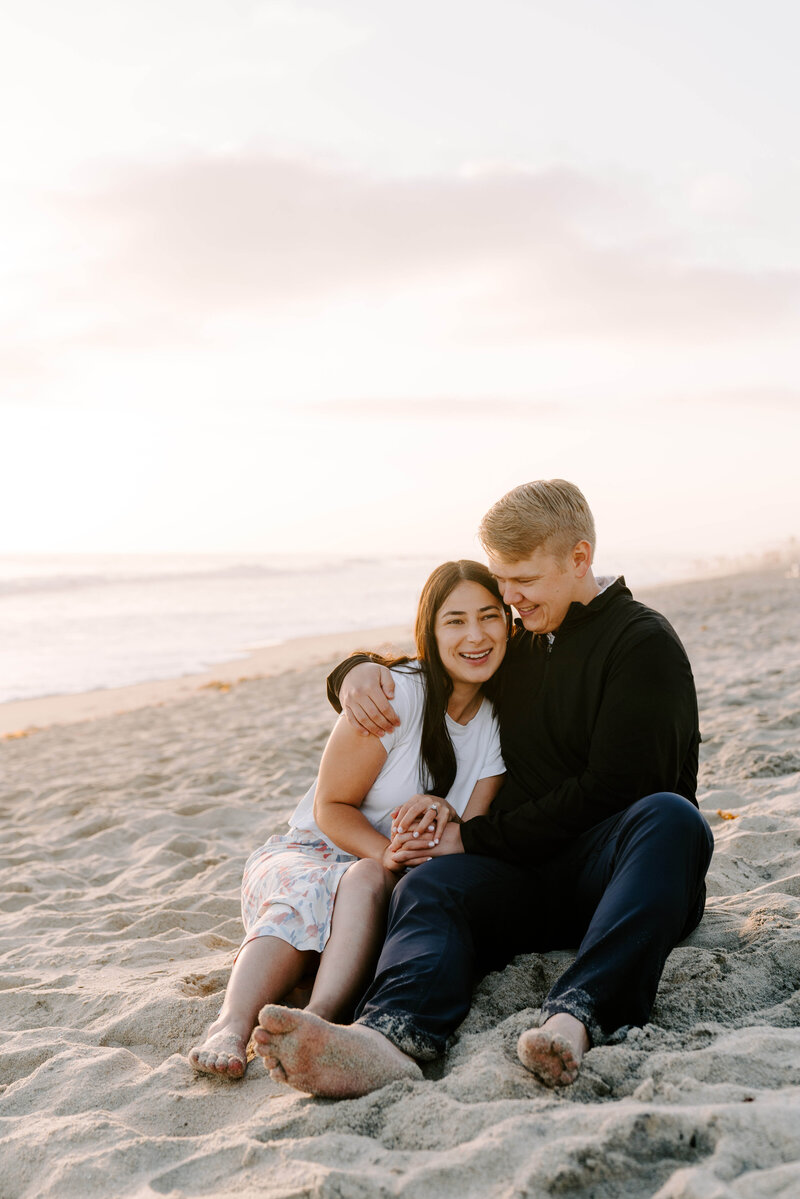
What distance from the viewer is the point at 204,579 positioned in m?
29.6

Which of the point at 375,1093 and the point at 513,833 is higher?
the point at 513,833

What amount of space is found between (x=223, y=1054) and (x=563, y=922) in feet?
3.46

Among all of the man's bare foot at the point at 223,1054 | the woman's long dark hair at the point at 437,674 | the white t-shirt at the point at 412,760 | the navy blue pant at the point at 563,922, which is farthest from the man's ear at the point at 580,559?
the man's bare foot at the point at 223,1054

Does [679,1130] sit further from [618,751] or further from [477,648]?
[477,648]

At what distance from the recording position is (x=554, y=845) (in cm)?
288

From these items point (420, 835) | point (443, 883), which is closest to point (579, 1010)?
point (443, 883)

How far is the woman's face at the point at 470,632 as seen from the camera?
3121mm

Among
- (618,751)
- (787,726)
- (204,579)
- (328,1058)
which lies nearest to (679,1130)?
(328,1058)

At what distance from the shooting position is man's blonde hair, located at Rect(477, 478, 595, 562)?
118 inches

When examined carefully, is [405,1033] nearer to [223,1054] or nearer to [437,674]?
[223,1054]

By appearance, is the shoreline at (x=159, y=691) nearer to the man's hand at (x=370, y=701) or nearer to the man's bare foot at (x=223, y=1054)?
the man's hand at (x=370, y=701)

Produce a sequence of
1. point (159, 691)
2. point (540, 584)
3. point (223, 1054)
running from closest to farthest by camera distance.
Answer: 1. point (223, 1054)
2. point (540, 584)
3. point (159, 691)

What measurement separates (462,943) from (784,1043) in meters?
0.80

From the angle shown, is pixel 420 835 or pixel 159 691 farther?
pixel 159 691
